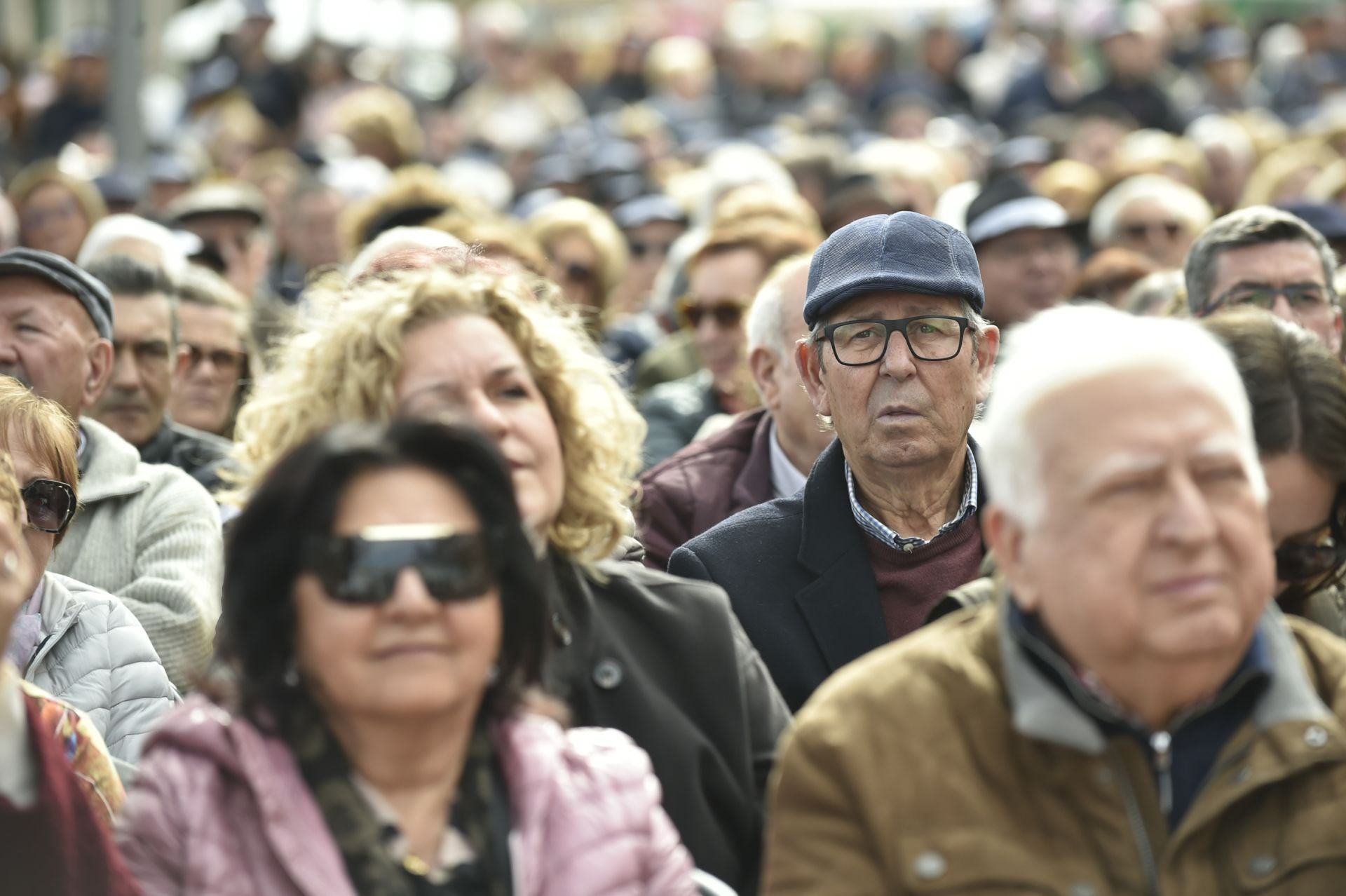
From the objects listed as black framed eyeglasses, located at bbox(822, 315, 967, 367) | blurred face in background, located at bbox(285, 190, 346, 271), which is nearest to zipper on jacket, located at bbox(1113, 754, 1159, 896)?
black framed eyeglasses, located at bbox(822, 315, 967, 367)

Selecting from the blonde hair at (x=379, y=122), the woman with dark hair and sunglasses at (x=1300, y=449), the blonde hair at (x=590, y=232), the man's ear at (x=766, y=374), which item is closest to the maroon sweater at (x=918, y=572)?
the woman with dark hair and sunglasses at (x=1300, y=449)

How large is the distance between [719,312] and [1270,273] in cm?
236

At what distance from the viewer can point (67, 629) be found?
4336mm

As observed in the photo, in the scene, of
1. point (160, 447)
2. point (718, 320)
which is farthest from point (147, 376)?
point (718, 320)

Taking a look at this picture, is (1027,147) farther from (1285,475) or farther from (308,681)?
(308,681)

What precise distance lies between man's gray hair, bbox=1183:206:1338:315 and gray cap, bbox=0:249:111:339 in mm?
3149

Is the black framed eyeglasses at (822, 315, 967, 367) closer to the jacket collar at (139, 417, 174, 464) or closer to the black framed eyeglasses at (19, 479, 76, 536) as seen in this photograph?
the black framed eyeglasses at (19, 479, 76, 536)

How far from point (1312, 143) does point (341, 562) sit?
10704mm

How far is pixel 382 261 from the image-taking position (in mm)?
4668

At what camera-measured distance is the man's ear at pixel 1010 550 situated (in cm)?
285

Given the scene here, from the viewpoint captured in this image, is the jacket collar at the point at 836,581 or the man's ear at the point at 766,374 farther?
the man's ear at the point at 766,374

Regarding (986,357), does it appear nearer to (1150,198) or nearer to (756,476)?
(756,476)

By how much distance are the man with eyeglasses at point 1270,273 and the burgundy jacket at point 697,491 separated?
135 cm

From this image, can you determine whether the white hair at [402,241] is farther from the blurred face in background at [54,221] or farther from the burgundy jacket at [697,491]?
the blurred face in background at [54,221]
